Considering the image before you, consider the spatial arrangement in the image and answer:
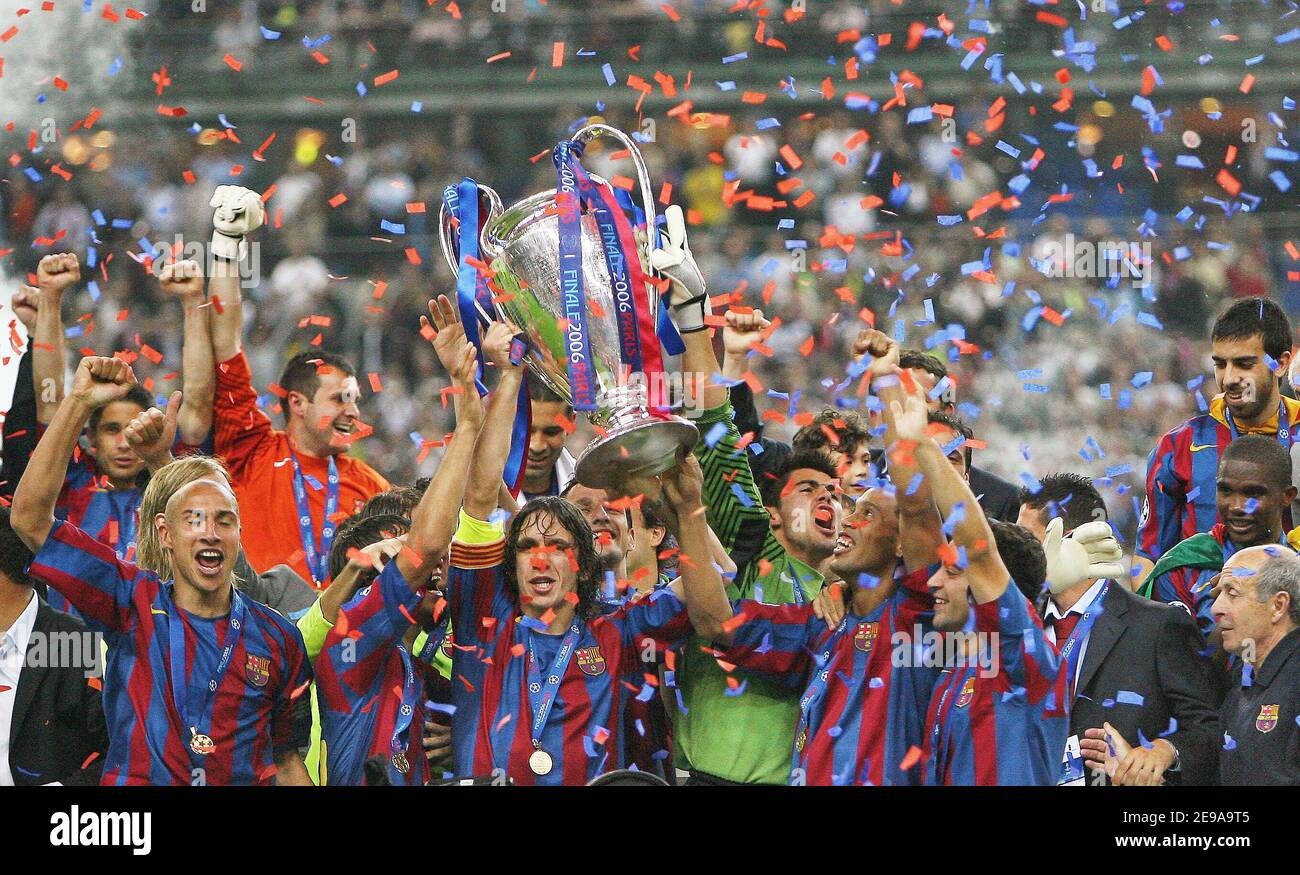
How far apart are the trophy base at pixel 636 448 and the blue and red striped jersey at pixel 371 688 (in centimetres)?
53

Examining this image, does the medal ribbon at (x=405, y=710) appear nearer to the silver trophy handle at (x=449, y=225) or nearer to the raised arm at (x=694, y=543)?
the raised arm at (x=694, y=543)

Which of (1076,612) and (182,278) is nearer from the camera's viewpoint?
(1076,612)

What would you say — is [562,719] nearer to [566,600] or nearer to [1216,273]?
[566,600]

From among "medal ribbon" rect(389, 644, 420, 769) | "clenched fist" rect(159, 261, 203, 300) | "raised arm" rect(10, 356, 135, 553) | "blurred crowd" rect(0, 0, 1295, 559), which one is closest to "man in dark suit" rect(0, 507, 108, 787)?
"raised arm" rect(10, 356, 135, 553)

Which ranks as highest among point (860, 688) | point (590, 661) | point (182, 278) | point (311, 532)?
point (182, 278)

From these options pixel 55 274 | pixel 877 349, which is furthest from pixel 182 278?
pixel 877 349

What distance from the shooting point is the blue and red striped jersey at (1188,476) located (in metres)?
4.91

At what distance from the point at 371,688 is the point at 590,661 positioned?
1.64 feet

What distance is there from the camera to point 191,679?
4.14 meters

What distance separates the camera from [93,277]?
8.81m

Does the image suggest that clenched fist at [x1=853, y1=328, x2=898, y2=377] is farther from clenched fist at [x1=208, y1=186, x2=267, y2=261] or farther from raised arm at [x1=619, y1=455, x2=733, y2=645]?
clenched fist at [x1=208, y1=186, x2=267, y2=261]

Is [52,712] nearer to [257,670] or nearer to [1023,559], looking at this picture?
[257,670]
